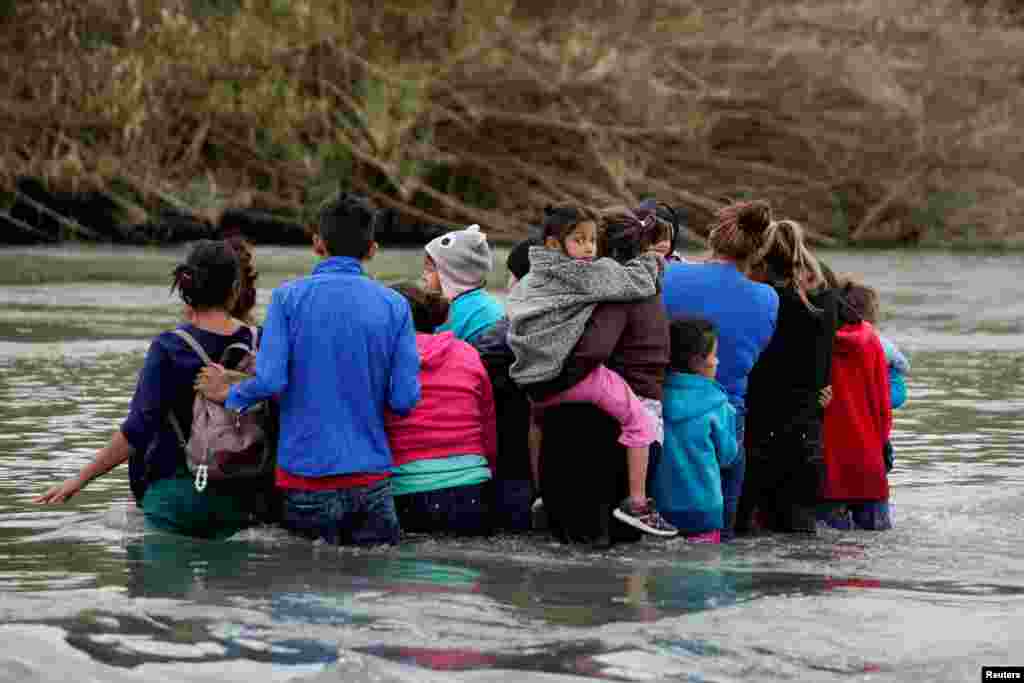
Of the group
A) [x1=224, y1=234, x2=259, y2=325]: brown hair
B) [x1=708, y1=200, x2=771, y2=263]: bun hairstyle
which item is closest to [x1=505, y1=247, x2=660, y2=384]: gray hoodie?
[x1=708, y1=200, x2=771, y2=263]: bun hairstyle

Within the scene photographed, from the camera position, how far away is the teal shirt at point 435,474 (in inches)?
309

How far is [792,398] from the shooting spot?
8258mm

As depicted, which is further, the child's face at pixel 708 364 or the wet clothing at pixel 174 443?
the child's face at pixel 708 364

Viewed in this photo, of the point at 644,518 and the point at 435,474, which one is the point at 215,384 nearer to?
the point at 435,474

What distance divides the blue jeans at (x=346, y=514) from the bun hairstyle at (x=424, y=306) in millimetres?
809

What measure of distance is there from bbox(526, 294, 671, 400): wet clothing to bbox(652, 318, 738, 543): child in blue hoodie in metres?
0.13

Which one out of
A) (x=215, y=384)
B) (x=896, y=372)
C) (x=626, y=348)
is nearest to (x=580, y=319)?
(x=626, y=348)

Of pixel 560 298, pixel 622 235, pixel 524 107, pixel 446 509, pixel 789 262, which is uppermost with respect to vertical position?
pixel 524 107

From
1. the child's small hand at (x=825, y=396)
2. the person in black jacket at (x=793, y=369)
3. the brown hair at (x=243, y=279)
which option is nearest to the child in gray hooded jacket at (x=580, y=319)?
the person in black jacket at (x=793, y=369)

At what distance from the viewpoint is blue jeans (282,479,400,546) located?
7656 mm

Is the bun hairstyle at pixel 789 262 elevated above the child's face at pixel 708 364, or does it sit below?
above

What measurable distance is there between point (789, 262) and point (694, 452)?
906 mm

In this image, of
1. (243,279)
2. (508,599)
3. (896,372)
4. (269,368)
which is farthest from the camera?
(896,372)

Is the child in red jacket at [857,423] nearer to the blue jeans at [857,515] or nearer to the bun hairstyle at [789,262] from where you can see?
the blue jeans at [857,515]
